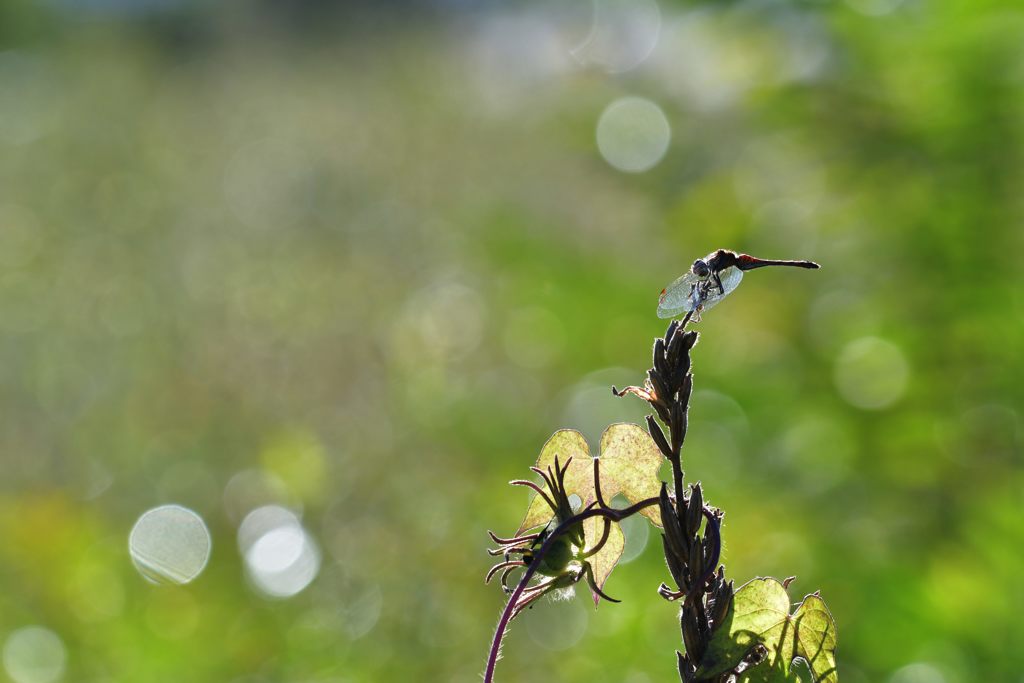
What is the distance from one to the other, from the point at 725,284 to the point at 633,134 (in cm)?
330

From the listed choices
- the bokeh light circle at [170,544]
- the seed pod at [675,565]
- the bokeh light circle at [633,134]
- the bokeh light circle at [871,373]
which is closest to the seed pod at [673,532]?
the seed pod at [675,565]

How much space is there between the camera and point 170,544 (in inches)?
92.7

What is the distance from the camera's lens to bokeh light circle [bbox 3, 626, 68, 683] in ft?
5.61

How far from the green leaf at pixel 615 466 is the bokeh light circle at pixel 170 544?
1.88m

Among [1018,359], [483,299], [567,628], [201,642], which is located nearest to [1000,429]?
[1018,359]

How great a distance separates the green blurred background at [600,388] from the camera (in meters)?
1.45

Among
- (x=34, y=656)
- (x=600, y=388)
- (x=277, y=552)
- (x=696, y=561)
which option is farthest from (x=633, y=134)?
(x=696, y=561)

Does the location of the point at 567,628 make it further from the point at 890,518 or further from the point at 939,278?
the point at 939,278

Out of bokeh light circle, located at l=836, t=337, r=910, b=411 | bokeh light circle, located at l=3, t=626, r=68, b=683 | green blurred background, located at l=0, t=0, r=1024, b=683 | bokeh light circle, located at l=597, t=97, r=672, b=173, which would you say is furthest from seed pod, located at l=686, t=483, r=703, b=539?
bokeh light circle, located at l=597, t=97, r=672, b=173

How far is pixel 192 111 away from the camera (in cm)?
780

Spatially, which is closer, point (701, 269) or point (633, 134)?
point (701, 269)

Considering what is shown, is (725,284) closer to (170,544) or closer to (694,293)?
(694,293)

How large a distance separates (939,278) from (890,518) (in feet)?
1.36

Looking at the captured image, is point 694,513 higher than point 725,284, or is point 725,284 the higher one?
point 725,284
